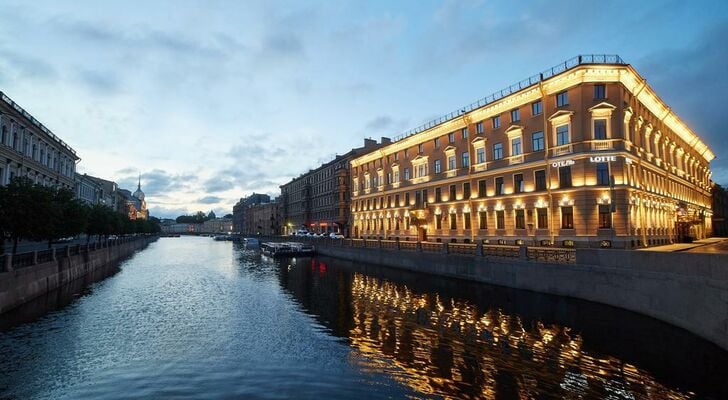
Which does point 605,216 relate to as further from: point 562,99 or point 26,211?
point 26,211

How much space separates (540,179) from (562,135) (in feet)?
15.2

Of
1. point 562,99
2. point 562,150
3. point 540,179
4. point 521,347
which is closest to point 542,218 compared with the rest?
point 540,179

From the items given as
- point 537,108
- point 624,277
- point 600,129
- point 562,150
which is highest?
point 537,108

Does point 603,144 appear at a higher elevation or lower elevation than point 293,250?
higher

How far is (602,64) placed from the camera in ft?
109

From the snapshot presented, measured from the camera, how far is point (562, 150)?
117ft

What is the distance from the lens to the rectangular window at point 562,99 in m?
35.5

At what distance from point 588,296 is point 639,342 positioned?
731 cm

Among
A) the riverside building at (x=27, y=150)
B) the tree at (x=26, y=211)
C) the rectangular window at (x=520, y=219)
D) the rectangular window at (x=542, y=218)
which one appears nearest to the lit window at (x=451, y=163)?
the rectangular window at (x=520, y=219)

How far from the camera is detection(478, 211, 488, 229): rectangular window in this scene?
43469 millimetres

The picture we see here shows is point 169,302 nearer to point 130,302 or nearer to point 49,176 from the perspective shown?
point 130,302

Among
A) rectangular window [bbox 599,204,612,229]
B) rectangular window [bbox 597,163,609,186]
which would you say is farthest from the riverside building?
rectangular window [bbox 599,204,612,229]


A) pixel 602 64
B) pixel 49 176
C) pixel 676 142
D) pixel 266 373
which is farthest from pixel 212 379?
pixel 49 176

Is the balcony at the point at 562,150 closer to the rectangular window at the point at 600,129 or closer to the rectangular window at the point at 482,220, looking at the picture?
the rectangular window at the point at 600,129
